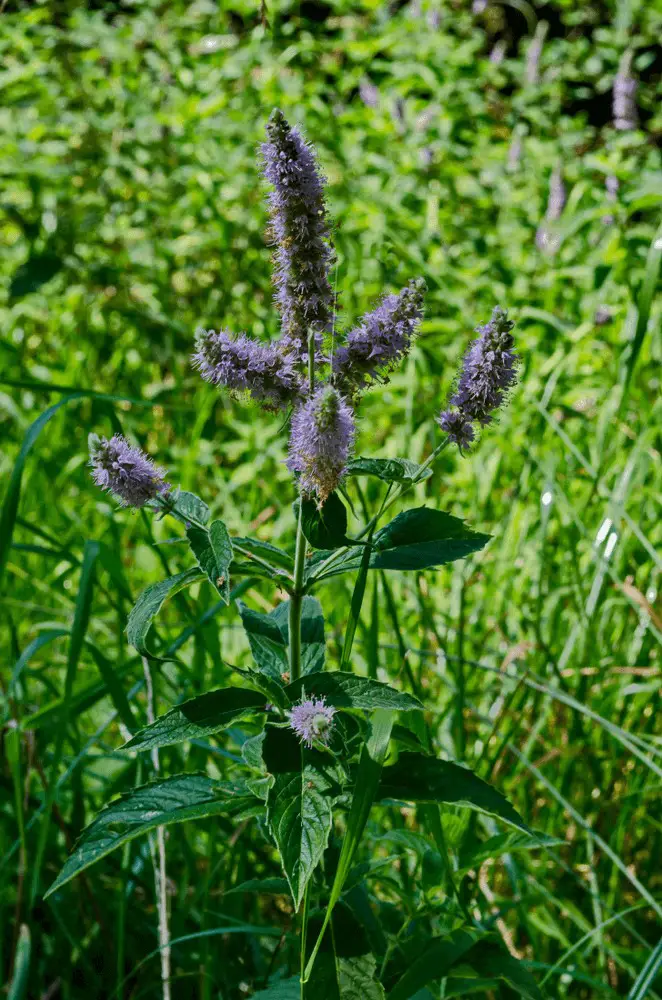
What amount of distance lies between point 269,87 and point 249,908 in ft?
8.80

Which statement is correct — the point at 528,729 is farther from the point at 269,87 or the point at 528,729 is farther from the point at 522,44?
the point at 522,44

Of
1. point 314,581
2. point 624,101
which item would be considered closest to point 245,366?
point 314,581

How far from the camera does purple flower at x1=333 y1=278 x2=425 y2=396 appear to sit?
88 centimetres

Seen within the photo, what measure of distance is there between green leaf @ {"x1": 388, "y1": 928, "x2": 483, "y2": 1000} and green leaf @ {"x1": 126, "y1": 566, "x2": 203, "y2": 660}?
0.43m

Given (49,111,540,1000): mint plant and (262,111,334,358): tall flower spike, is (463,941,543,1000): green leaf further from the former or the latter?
(262,111,334,358): tall flower spike

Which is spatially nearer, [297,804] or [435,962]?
[297,804]

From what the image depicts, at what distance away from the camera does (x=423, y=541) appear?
0.96 meters

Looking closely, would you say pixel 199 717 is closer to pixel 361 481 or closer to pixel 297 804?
pixel 297 804

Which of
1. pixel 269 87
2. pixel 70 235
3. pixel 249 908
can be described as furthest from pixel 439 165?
pixel 249 908

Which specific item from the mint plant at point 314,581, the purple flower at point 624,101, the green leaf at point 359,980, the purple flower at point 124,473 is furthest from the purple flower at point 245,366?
the purple flower at point 624,101

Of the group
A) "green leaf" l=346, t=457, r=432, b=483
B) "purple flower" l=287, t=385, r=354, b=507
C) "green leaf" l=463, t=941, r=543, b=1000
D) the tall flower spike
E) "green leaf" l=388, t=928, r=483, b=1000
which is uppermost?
the tall flower spike

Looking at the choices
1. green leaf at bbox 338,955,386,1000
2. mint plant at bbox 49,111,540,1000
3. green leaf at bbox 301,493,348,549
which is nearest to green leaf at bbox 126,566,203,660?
mint plant at bbox 49,111,540,1000

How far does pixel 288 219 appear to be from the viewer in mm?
838

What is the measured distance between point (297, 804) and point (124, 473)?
1.11ft
